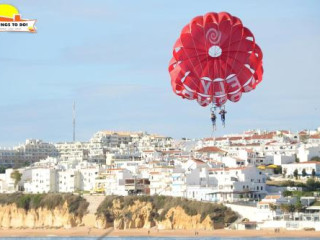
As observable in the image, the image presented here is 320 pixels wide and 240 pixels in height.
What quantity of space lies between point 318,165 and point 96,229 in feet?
77.3

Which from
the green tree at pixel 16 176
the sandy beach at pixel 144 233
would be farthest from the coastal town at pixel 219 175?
the sandy beach at pixel 144 233

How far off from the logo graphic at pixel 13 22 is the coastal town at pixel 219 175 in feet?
109

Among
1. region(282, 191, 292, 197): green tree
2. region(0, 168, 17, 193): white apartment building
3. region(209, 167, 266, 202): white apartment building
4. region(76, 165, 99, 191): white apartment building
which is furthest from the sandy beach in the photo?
region(0, 168, 17, 193): white apartment building

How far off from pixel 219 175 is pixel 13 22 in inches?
1761

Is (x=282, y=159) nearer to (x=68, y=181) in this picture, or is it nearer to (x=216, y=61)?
(x=68, y=181)

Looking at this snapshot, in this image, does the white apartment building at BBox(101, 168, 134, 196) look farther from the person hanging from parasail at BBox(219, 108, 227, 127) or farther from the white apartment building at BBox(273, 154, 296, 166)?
the person hanging from parasail at BBox(219, 108, 227, 127)

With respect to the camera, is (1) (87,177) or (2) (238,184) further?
(1) (87,177)

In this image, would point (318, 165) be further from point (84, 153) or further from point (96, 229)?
point (84, 153)

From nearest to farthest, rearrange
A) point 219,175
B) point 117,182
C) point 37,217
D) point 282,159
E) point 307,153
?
point 219,175 → point 37,217 → point 117,182 → point 282,159 → point 307,153

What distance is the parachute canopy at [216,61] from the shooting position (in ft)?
174

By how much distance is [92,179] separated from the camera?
366 feet

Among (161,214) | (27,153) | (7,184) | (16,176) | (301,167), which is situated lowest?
(161,214)

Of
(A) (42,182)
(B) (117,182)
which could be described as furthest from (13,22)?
(A) (42,182)

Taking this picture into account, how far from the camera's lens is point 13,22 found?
52.0 m
